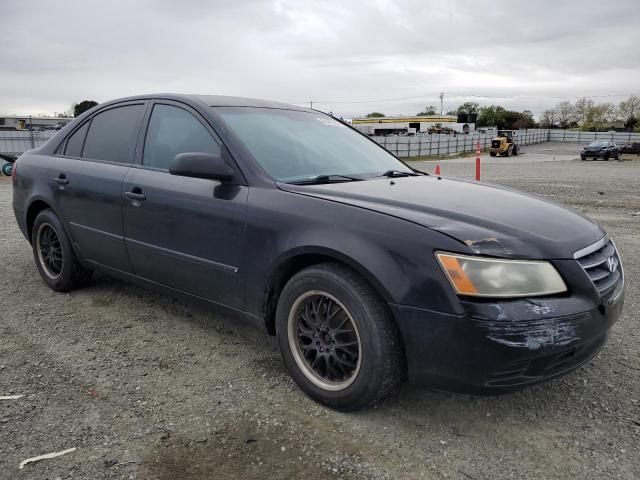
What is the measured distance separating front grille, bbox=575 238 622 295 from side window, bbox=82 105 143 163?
9.66ft

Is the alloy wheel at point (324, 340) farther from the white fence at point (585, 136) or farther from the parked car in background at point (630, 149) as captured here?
the white fence at point (585, 136)

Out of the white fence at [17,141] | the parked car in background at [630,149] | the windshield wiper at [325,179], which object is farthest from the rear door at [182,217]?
the parked car in background at [630,149]

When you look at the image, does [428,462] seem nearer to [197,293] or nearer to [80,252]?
[197,293]

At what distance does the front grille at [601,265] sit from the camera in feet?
8.13

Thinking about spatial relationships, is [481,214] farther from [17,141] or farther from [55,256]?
[17,141]

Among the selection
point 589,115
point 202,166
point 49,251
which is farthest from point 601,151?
point 589,115

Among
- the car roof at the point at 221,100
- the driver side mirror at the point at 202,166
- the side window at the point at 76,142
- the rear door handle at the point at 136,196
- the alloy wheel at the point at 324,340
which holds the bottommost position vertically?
the alloy wheel at the point at 324,340

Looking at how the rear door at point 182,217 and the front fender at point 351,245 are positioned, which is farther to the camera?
the rear door at point 182,217

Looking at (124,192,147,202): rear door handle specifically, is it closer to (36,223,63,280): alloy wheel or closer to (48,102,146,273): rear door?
(48,102,146,273): rear door

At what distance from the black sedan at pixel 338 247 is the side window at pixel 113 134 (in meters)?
0.02

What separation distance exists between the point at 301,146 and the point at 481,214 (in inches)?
51.4

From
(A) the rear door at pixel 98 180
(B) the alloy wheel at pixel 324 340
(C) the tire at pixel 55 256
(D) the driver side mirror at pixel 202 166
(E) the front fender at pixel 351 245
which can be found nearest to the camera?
(E) the front fender at pixel 351 245

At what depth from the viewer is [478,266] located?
227 cm

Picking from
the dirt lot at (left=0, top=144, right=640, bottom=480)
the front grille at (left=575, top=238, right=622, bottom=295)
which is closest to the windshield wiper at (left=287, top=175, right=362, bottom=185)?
the dirt lot at (left=0, top=144, right=640, bottom=480)
